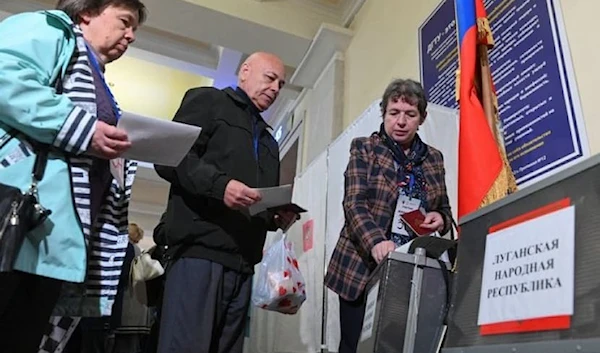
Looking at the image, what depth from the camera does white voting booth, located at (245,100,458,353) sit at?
6.93 feet

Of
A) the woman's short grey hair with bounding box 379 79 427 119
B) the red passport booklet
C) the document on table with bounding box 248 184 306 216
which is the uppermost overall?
the woman's short grey hair with bounding box 379 79 427 119

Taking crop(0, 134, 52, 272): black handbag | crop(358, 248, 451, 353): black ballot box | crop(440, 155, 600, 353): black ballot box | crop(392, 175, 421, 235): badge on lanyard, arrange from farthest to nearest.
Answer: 1. crop(392, 175, 421, 235): badge on lanyard
2. crop(358, 248, 451, 353): black ballot box
3. crop(0, 134, 52, 272): black handbag
4. crop(440, 155, 600, 353): black ballot box

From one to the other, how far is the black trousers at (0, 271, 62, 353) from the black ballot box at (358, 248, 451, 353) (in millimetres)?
601

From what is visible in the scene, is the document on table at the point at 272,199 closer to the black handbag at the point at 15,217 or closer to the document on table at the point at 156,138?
the document on table at the point at 156,138

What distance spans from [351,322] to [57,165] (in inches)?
34.0

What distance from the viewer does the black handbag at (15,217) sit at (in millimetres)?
843

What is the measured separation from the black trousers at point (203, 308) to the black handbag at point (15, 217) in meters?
0.54

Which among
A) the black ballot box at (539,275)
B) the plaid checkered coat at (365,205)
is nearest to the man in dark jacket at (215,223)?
the plaid checkered coat at (365,205)

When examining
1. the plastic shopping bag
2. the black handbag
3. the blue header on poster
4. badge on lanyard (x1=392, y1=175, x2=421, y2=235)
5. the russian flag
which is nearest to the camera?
the black handbag

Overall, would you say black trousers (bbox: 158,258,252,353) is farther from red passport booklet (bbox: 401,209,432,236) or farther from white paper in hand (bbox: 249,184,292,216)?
red passport booklet (bbox: 401,209,432,236)

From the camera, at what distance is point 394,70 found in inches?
113

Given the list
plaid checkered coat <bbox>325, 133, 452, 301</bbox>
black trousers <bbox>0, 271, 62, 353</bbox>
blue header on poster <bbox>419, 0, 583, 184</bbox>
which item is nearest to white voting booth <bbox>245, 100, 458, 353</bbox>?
blue header on poster <bbox>419, 0, 583, 184</bbox>

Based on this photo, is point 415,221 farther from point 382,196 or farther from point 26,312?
point 26,312

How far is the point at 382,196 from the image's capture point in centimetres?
151
